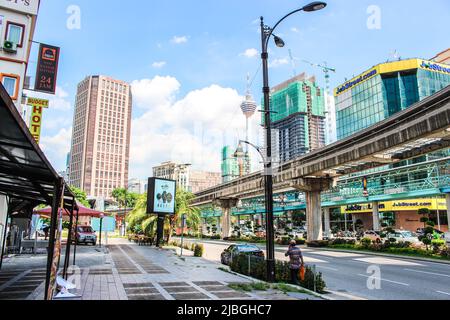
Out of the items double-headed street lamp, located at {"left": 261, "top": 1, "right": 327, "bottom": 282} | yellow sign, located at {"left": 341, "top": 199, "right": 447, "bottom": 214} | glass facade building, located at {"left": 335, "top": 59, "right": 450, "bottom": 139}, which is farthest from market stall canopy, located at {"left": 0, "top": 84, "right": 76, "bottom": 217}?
glass facade building, located at {"left": 335, "top": 59, "right": 450, "bottom": 139}

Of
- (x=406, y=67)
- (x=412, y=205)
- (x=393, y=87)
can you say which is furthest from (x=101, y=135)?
(x=412, y=205)

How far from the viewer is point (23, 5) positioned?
2294 cm

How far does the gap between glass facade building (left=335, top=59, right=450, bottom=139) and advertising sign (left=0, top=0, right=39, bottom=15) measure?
81.2 m

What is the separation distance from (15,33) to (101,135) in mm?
137342

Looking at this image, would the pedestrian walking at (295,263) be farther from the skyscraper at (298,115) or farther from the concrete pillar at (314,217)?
the skyscraper at (298,115)

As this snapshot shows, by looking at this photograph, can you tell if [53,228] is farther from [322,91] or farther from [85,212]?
[322,91]

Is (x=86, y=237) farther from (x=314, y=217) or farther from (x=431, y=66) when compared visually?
(x=431, y=66)

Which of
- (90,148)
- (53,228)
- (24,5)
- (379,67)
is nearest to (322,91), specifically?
(379,67)

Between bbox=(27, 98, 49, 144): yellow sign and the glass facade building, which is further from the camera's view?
the glass facade building

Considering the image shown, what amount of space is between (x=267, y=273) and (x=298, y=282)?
3.78ft

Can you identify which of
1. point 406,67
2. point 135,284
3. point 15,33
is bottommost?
point 135,284

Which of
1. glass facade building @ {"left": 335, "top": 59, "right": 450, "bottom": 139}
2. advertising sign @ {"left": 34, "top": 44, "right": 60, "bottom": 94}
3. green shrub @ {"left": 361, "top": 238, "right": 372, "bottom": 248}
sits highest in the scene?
glass facade building @ {"left": 335, "top": 59, "right": 450, "bottom": 139}

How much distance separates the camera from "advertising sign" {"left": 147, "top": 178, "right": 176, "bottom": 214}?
3170 centimetres

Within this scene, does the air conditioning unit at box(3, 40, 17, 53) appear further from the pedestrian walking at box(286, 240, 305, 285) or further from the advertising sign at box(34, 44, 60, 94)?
the pedestrian walking at box(286, 240, 305, 285)
